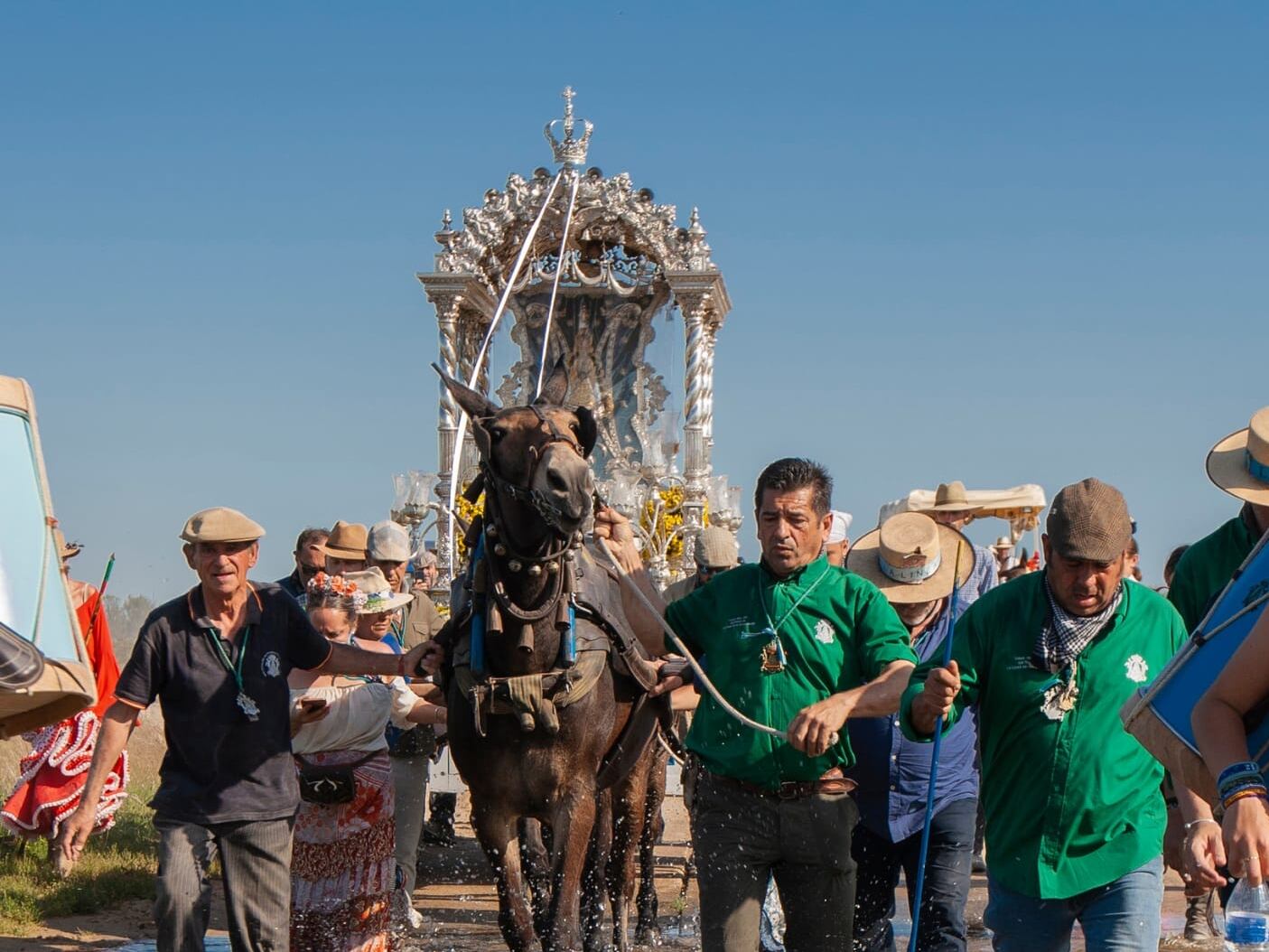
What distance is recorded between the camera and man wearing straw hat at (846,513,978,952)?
21.5ft

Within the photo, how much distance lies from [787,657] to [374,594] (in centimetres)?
286

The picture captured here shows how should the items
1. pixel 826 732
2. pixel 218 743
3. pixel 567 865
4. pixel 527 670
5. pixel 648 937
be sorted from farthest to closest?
1. pixel 648 937
2. pixel 567 865
3. pixel 527 670
4. pixel 218 743
5. pixel 826 732

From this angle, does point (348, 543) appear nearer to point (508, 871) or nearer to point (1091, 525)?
point (508, 871)

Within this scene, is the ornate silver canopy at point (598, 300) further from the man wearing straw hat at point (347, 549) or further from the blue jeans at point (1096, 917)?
the blue jeans at point (1096, 917)

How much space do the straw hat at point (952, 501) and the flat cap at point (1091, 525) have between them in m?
4.03

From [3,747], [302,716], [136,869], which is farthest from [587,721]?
[3,747]

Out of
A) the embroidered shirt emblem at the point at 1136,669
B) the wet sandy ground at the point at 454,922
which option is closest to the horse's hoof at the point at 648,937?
the wet sandy ground at the point at 454,922

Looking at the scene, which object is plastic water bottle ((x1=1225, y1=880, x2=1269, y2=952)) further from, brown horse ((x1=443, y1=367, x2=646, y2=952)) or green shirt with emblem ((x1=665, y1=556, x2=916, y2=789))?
brown horse ((x1=443, y1=367, x2=646, y2=952))

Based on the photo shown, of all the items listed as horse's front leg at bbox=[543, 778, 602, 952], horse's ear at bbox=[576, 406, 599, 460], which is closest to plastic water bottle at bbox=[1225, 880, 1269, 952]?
horse's front leg at bbox=[543, 778, 602, 952]

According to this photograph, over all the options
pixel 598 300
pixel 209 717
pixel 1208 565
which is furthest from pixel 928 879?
pixel 598 300

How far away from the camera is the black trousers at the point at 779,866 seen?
18.6ft

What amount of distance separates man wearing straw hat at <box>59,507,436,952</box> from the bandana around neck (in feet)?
9.86

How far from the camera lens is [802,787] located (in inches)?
225

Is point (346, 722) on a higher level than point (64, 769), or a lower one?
higher
